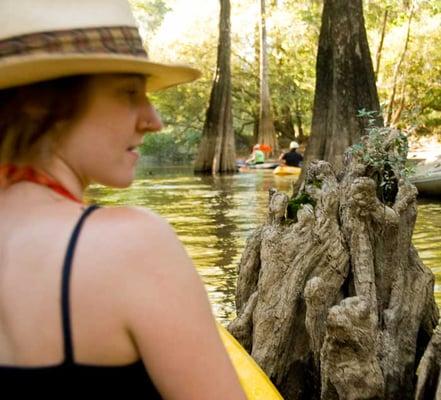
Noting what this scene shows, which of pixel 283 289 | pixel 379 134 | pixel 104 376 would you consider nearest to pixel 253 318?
pixel 283 289

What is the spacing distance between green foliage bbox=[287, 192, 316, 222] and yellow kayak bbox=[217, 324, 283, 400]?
3.39 feet

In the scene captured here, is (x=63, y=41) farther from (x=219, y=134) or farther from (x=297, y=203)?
(x=219, y=134)

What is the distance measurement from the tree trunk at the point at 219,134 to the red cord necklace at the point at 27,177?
23854mm

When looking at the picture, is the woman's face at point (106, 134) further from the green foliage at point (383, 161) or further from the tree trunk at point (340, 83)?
the tree trunk at point (340, 83)

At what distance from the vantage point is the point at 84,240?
1.01m

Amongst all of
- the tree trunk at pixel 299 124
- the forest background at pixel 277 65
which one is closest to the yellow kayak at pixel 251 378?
the forest background at pixel 277 65

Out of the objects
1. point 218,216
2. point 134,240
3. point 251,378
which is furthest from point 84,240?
point 218,216

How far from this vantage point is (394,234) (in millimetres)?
3604

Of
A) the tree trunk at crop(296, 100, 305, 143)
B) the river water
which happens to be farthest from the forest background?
the river water

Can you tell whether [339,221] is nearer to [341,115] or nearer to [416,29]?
[341,115]

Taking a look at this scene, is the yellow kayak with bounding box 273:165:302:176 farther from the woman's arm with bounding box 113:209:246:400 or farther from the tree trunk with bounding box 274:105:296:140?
the woman's arm with bounding box 113:209:246:400

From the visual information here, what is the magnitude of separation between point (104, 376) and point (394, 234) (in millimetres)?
2696

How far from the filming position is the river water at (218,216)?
277 inches

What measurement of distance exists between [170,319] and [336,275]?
105 inches
